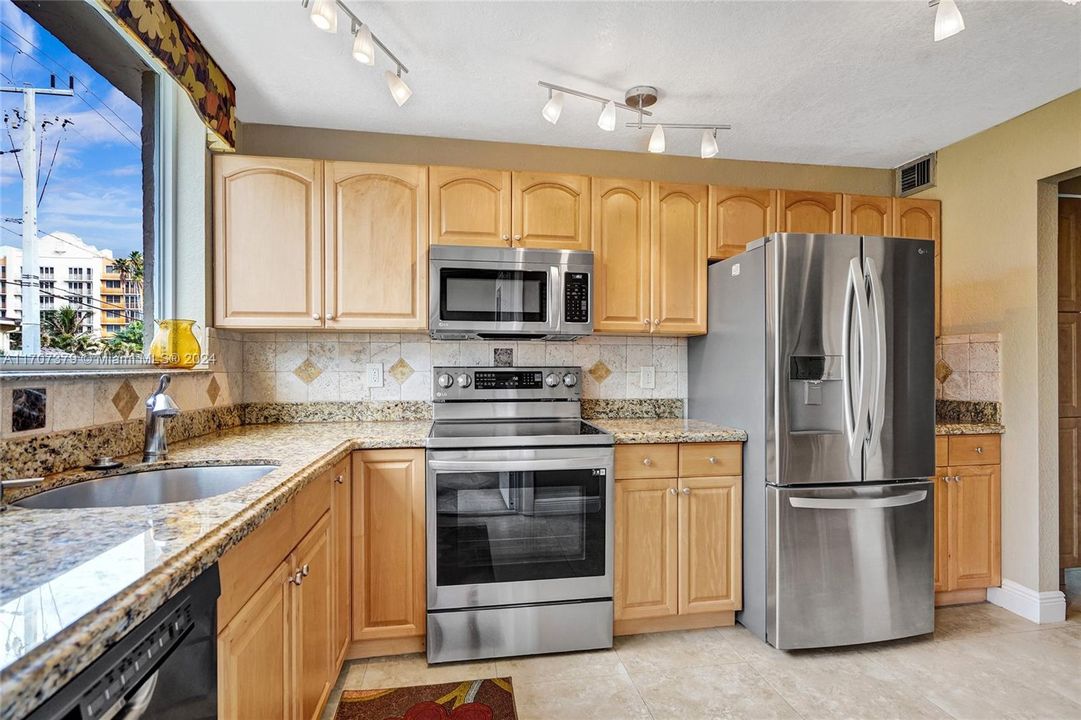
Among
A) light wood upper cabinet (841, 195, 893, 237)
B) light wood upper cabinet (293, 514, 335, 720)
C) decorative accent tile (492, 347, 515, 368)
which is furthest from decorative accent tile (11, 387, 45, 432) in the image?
light wood upper cabinet (841, 195, 893, 237)

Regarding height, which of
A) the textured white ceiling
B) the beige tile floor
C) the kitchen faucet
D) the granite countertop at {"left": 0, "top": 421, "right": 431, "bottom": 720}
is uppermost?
the textured white ceiling

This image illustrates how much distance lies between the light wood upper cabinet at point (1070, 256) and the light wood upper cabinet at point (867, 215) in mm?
971

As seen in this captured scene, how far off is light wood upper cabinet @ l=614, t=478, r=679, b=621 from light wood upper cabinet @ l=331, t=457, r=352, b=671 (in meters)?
1.10

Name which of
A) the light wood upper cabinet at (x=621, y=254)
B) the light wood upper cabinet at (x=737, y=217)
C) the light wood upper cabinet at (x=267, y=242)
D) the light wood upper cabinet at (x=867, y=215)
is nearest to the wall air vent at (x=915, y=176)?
the light wood upper cabinet at (x=867, y=215)

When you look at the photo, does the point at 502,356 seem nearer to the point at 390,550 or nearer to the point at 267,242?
the point at 390,550

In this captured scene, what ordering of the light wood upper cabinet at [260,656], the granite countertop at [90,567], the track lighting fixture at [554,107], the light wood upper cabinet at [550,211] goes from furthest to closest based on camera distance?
1. the light wood upper cabinet at [550,211]
2. the track lighting fixture at [554,107]
3. the light wood upper cabinet at [260,656]
4. the granite countertop at [90,567]

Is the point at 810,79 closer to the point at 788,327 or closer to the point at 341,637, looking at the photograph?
the point at 788,327

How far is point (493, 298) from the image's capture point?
7.93ft

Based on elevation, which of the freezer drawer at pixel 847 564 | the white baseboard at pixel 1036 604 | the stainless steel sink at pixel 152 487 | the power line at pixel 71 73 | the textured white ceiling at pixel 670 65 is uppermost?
the textured white ceiling at pixel 670 65

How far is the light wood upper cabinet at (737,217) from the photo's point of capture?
106 inches

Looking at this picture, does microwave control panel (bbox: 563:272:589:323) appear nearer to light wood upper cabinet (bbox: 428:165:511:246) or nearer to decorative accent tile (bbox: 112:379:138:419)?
light wood upper cabinet (bbox: 428:165:511:246)

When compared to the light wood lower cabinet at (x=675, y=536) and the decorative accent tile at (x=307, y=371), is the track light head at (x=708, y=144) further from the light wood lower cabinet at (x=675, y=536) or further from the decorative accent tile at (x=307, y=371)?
the decorative accent tile at (x=307, y=371)

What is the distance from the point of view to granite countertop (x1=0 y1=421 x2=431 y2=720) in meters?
0.55

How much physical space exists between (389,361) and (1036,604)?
332cm
